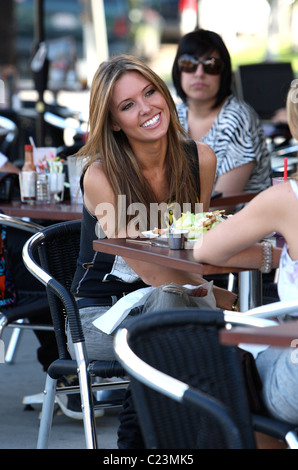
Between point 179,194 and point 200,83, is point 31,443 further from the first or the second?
point 200,83

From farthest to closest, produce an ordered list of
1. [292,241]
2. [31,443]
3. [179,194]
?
[31,443]
[179,194]
[292,241]

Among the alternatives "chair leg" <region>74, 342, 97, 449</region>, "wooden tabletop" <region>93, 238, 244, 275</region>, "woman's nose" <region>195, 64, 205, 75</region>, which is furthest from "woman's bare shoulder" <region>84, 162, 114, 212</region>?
"woman's nose" <region>195, 64, 205, 75</region>

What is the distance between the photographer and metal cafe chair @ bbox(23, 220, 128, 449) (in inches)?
99.7

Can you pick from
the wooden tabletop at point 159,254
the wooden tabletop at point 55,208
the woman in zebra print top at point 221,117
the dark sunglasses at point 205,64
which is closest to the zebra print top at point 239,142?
the woman in zebra print top at point 221,117

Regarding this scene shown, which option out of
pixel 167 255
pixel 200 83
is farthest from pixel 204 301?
pixel 200 83

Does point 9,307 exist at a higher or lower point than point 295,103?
lower

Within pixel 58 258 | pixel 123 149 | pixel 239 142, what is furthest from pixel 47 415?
pixel 239 142

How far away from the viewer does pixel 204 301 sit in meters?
2.55

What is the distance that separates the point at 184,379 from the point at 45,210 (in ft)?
6.71

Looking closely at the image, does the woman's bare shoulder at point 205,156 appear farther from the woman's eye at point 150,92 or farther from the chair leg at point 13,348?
the chair leg at point 13,348

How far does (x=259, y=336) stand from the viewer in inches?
61.3

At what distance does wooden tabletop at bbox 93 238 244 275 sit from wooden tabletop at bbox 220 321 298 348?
0.67 m

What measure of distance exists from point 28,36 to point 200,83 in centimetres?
1965

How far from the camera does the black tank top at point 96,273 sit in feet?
9.22
